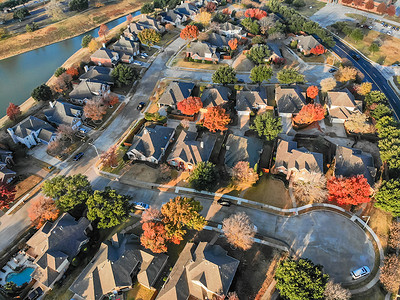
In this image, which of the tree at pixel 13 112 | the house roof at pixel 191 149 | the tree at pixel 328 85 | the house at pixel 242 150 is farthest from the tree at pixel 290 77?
the tree at pixel 13 112

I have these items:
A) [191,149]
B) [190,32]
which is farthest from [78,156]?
[190,32]

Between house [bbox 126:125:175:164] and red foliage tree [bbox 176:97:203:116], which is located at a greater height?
red foliage tree [bbox 176:97:203:116]

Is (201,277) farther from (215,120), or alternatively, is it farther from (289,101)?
(289,101)

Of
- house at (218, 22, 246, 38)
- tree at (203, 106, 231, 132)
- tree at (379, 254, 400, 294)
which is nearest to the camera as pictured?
tree at (379, 254, 400, 294)

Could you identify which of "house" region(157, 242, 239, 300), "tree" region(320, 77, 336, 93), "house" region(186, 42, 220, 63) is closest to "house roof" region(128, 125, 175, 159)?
"house" region(157, 242, 239, 300)

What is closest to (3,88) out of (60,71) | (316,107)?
(60,71)

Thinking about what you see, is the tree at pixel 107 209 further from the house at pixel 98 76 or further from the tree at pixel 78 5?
the tree at pixel 78 5

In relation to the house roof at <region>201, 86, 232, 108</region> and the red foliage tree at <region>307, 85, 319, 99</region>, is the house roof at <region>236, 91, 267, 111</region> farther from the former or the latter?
the red foliage tree at <region>307, 85, 319, 99</region>
